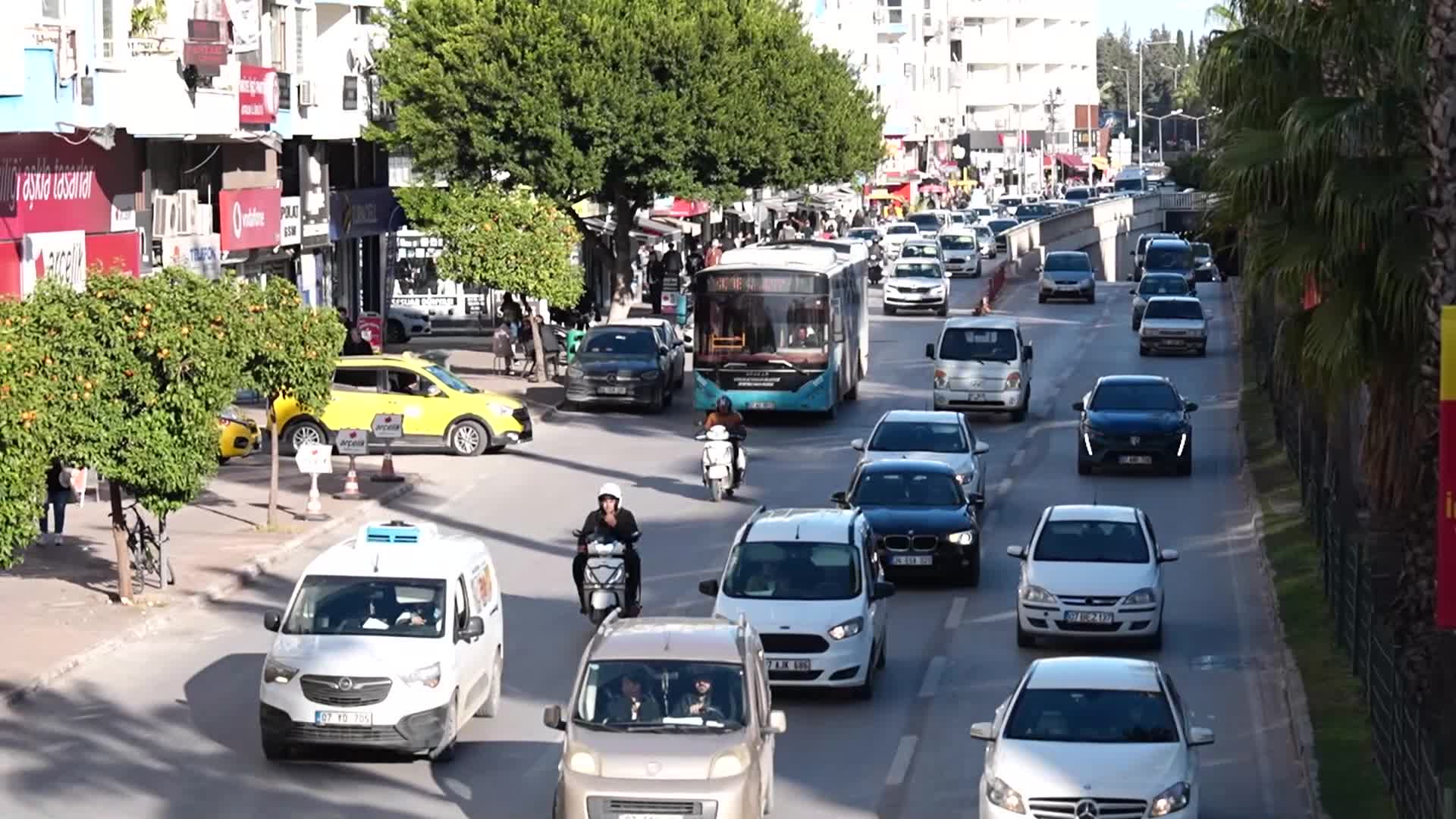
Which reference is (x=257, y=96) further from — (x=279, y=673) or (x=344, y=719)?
(x=344, y=719)

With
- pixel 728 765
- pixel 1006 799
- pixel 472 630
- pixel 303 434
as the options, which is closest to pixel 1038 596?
pixel 472 630

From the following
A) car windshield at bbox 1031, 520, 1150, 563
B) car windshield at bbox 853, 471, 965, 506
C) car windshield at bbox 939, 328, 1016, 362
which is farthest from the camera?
car windshield at bbox 939, 328, 1016, 362

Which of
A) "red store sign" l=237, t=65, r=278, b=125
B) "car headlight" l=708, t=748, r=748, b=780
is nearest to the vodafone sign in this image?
"red store sign" l=237, t=65, r=278, b=125

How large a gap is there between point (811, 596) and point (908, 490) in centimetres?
694

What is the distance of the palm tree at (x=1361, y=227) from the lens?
18.1m

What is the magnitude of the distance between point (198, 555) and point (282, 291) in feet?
11.8

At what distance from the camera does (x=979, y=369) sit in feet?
144

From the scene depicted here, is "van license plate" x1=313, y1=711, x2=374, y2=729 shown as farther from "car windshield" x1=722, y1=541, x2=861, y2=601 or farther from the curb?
"car windshield" x1=722, y1=541, x2=861, y2=601

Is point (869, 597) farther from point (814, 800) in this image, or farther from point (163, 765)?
point (163, 765)

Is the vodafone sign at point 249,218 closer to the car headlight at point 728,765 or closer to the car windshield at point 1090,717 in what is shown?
the car windshield at point 1090,717

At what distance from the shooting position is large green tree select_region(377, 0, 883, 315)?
50.8m

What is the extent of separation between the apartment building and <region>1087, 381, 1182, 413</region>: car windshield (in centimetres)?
1576

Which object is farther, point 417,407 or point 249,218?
point 249,218

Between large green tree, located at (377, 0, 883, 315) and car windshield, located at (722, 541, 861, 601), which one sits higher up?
large green tree, located at (377, 0, 883, 315)
